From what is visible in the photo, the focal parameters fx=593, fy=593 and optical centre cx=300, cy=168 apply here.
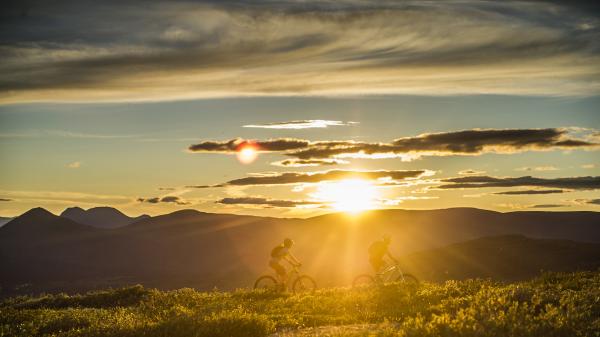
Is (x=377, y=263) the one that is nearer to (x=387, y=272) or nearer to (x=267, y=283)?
(x=387, y=272)

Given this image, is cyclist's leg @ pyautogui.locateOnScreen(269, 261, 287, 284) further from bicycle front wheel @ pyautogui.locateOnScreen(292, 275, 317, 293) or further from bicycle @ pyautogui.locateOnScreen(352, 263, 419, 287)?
bicycle @ pyautogui.locateOnScreen(352, 263, 419, 287)

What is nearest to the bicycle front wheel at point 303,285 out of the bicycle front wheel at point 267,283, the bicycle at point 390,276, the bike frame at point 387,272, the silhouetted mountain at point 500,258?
the bicycle front wheel at point 267,283

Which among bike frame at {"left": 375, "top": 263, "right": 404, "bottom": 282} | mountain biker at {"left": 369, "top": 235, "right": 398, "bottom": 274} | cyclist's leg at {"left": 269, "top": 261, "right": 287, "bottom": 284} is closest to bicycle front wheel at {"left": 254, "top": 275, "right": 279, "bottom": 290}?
cyclist's leg at {"left": 269, "top": 261, "right": 287, "bottom": 284}

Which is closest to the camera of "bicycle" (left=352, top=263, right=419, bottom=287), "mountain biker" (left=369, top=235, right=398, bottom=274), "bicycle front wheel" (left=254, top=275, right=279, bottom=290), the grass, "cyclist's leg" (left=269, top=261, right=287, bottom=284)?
the grass

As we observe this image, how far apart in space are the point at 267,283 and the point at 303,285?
1.44m

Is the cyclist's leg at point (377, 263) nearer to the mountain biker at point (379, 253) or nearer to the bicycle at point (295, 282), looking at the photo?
the mountain biker at point (379, 253)

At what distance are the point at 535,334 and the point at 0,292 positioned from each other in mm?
188449

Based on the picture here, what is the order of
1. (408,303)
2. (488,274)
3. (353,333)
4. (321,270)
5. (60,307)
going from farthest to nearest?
(321,270)
(488,274)
(60,307)
(408,303)
(353,333)

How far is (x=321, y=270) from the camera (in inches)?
6024

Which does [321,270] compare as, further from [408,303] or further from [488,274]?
[408,303]

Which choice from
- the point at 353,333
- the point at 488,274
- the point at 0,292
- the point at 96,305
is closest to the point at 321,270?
the point at 488,274

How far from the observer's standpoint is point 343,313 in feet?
53.5

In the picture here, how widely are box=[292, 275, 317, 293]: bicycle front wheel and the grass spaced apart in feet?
6.66

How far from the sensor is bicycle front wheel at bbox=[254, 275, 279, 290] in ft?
73.6
